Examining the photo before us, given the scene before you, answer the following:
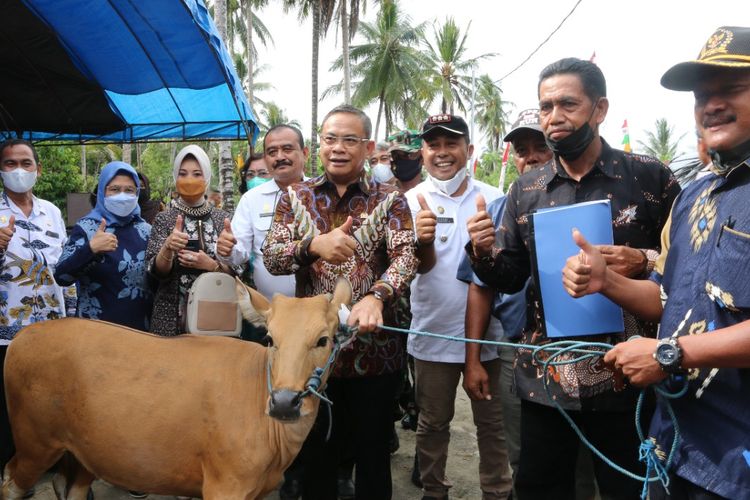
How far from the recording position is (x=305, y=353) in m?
2.68

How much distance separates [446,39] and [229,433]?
109 ft

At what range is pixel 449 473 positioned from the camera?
4.91 m

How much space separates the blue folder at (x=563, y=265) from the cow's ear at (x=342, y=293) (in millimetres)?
968

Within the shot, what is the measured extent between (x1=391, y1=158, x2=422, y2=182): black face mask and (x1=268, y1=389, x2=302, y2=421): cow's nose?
3.37m

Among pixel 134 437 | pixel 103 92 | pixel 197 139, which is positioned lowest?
pixel 134 437

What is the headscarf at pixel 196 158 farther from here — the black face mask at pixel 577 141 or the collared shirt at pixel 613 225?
the black face mask at pixel 577 141

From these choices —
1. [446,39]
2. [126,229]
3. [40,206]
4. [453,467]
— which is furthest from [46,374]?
[446,39]

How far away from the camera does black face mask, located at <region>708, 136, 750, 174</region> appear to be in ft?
6.28

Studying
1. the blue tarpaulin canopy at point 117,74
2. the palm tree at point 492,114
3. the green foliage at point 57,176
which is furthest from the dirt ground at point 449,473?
the palm tree at point 492,114

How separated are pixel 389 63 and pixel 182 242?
29525 mm

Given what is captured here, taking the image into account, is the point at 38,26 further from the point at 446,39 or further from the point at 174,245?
the point at 446,39

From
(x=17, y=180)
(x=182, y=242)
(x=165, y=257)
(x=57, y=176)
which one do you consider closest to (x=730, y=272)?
(x=182, y=242)

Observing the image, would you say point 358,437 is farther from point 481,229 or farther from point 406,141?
point 406,141

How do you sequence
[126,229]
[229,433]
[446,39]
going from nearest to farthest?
1. [229,433]
2. [126,229]
3. [446,39]
